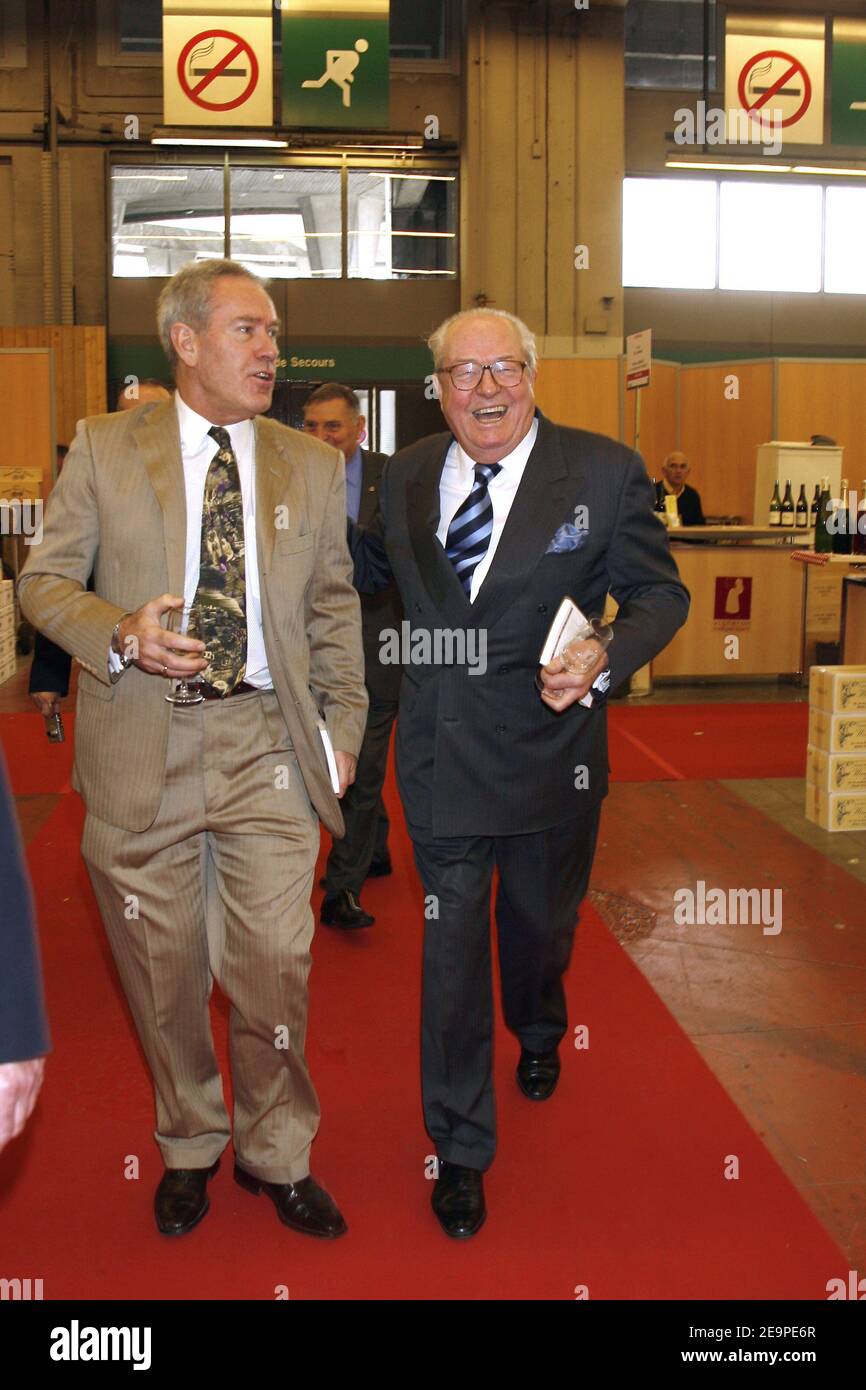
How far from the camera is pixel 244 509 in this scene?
264 cm

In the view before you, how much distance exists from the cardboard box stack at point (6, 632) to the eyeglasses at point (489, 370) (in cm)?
820

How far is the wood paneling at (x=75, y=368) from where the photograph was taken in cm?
1515

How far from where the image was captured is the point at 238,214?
16.1 m

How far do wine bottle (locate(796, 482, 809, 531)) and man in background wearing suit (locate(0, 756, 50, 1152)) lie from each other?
9.97m

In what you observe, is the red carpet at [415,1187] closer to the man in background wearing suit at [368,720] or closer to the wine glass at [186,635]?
the man in background wearing suit at [368,720]

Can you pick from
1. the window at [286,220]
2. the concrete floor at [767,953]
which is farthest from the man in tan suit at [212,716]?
the window at [286,220]

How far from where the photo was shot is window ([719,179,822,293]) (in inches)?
656

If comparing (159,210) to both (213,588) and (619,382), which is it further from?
(213,588)

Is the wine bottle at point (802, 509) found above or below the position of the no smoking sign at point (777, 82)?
below

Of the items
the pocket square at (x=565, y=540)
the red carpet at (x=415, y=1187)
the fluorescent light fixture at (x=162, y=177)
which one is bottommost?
the red carpet at (x=415, y=1187)

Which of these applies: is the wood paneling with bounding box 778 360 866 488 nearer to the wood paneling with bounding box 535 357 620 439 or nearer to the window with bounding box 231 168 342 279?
the wood paneling with bounding box 535 357 620 439
